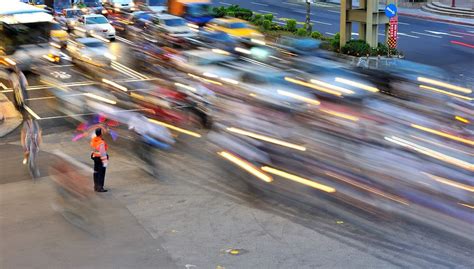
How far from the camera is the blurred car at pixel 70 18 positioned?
4266 centimetres

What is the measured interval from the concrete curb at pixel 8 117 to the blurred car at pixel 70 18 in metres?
15.4

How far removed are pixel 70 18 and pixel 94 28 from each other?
4.07m

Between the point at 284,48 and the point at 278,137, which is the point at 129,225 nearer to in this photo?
the point at 278,137

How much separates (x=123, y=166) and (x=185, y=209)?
155 inches

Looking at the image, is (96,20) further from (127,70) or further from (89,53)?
(127,70)

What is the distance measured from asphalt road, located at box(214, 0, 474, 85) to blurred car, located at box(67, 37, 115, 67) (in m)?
15.8

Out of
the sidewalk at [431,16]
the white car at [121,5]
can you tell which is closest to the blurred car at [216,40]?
the white car at [121,5]

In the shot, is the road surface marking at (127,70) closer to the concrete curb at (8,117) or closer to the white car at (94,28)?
the concrete curb at (8,117)

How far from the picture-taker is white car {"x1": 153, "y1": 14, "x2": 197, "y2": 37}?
135 ft

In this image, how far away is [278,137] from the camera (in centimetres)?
1894

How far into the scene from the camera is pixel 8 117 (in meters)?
25.2

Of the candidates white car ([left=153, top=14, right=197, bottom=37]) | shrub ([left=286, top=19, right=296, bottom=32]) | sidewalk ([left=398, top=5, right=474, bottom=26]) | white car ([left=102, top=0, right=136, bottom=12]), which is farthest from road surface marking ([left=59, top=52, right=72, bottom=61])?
sidewalk ([left=398, top=5, right=474, bottom=26])

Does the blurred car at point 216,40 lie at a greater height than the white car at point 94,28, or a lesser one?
lesser

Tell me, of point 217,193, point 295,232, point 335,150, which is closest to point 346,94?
point 335,150
